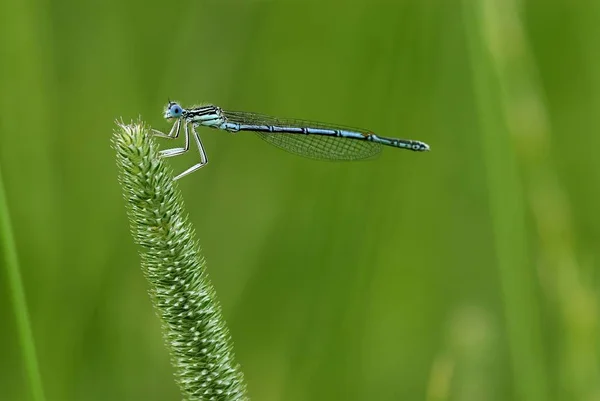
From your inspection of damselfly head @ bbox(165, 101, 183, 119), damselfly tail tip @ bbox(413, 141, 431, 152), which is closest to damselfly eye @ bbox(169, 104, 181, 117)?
damselfly head @ bbox(165, 101, 183, 119)

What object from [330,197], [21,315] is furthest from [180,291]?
[330,197]

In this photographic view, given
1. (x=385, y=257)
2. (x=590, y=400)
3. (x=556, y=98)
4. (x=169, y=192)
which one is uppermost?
(x=556, y=98)

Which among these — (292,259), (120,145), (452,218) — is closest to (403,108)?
(452,218)

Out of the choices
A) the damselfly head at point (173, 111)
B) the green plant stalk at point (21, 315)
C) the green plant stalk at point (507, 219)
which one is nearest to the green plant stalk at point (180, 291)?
the green plant stalk at point (21, 315)

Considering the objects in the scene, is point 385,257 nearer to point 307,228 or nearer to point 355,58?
point 307,228

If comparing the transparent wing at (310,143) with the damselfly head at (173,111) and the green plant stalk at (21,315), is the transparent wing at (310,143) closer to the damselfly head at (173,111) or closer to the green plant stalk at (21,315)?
the damselfly head at (173,111)

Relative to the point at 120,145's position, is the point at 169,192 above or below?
below

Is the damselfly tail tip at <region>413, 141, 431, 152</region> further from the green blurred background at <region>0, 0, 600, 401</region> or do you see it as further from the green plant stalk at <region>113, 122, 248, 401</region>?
the green plant stalk at <region>113, 122, 248, 401</region>
